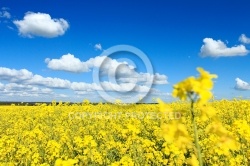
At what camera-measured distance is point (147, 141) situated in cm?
625

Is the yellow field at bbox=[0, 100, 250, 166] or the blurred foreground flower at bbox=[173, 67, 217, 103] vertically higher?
the blurred foreground flower at bbox=[173, 67, 217, 103]

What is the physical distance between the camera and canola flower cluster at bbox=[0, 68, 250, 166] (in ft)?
4.97

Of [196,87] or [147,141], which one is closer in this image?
[196,87]

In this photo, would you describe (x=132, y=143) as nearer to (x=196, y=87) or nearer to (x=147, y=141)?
(x=147, y=141)

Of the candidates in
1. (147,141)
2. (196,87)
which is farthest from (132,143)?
(196,87)

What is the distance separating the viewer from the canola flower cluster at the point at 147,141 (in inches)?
59.7

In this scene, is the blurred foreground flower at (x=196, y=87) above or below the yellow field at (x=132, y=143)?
above

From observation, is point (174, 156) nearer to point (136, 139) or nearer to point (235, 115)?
point (136, 139)

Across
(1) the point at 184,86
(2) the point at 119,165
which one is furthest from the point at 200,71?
(2) the point at 119,165

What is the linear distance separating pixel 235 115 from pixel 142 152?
666cm

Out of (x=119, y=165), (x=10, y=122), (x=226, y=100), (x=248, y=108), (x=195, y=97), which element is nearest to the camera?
(x=195, y=97)

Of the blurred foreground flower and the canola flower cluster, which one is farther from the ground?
the blurred foreground flower

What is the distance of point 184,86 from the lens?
1.46 m

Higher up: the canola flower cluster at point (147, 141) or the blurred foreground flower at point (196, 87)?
the blurred foreground flower at point (196, 87)
